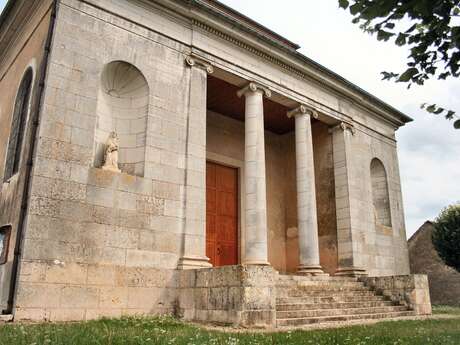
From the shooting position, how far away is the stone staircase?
9.10 meters

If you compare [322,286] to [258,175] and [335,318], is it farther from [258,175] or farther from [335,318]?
[258,175]

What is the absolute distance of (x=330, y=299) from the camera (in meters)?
10.7

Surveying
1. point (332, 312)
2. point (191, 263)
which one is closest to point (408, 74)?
point (191, 263)

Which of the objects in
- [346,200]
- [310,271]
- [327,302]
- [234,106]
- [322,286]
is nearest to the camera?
[327,302]

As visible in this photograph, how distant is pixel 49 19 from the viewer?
9.45 m

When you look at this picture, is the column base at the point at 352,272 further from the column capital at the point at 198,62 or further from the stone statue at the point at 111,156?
the stone statue at the point at 111,156

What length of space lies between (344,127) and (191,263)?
8.29 metres

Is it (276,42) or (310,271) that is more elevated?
(276,42)

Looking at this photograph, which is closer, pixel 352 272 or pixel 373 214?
pixel 352 272

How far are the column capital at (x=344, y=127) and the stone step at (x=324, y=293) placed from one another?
5689 mm

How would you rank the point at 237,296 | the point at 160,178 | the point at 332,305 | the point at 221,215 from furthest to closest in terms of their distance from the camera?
the point at 221,215, the point at 332,305, the point at 160,178, the point at 237,296

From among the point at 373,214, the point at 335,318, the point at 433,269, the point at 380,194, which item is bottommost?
the point at 335,318

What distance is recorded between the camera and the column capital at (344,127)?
1534 cm

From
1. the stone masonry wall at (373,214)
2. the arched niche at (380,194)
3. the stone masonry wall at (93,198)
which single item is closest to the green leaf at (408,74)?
the stone masonry wall at (93,198)
